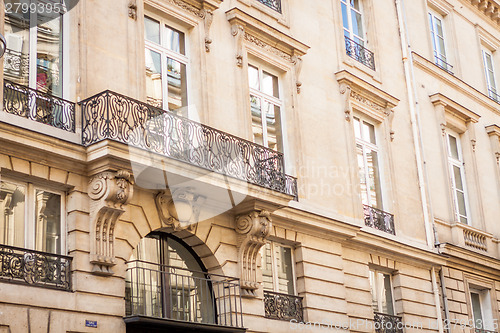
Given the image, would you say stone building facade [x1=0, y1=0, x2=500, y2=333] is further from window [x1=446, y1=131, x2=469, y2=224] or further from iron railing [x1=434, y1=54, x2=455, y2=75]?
iron railing [x1=434, y1=54, x2=455, y2=75]

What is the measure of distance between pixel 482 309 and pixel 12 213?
14.3 m

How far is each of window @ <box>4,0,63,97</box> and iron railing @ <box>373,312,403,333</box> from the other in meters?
8.84

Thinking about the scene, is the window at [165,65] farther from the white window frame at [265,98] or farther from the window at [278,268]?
the window at [278,268]

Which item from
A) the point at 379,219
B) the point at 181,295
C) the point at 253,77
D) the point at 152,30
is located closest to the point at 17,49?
the point at 152,30

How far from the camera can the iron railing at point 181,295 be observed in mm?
12758

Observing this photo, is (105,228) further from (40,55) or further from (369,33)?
(369,33)

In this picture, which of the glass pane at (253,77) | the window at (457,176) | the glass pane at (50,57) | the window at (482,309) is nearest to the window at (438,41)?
the window at (457,176)

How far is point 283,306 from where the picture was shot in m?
15.3

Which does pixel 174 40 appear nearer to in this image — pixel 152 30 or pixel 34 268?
pixel 152 30

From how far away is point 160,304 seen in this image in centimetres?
1310

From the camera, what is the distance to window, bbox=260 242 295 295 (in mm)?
15414

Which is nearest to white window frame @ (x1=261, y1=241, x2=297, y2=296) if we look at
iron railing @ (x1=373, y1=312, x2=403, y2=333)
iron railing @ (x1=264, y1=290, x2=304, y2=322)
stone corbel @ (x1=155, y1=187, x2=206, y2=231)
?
iron railing @ (x1=264, y1=290, x2=304, y2=322)

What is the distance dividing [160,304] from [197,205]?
73.5 inches

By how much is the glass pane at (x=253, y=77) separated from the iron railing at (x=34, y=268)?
626cm
